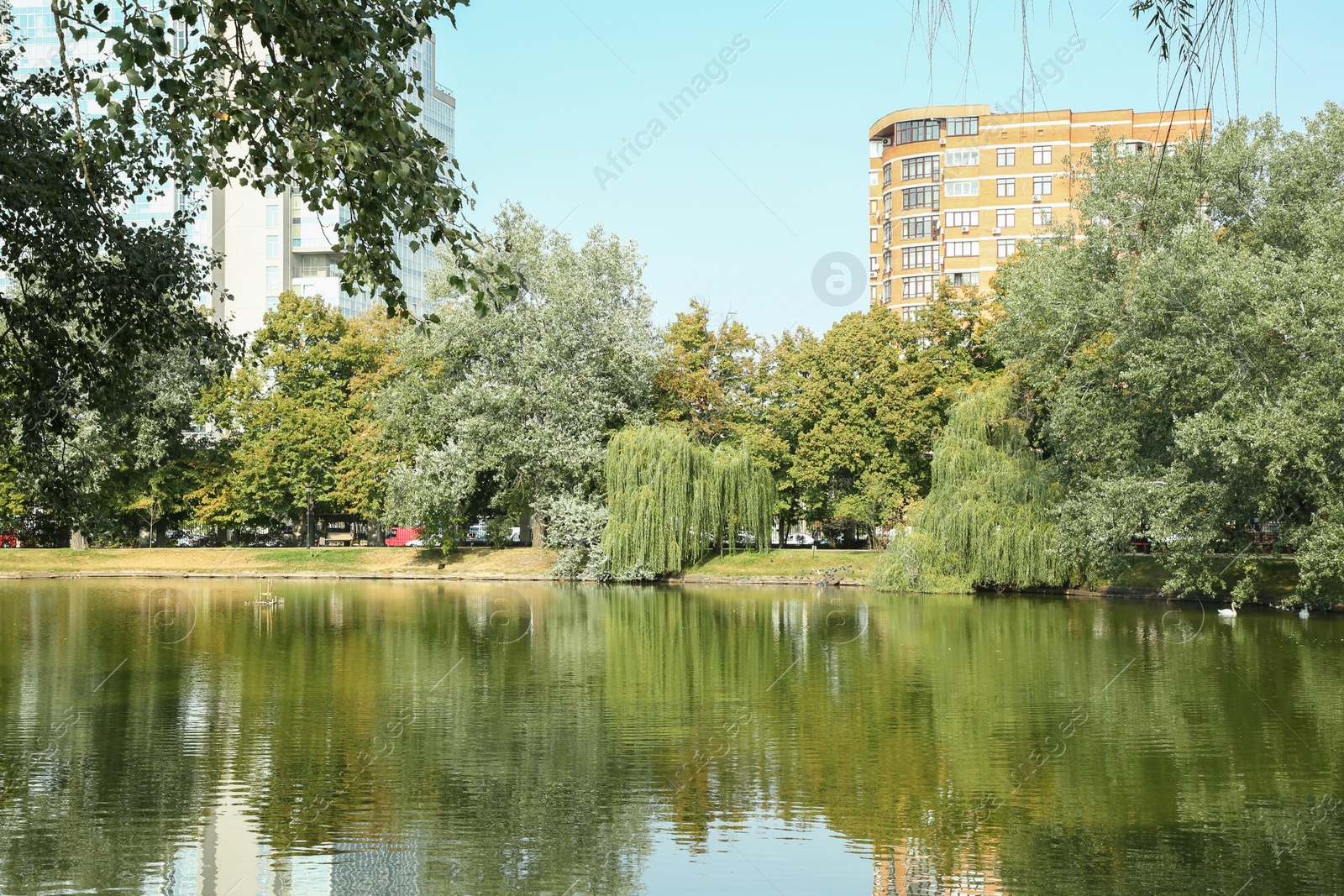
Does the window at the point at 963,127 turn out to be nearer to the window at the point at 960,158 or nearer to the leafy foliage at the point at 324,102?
the window at the point at 960,158

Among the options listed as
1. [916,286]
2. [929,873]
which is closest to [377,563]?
[929,873]

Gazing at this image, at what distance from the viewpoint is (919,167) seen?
84438 millimetres

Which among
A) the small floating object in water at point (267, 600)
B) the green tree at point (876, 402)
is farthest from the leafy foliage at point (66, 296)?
the green tree at point (876, 402)

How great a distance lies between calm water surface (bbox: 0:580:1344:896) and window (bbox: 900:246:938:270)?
6025 centimetres

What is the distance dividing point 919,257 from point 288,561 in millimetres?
50089

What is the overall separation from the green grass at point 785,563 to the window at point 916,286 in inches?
1529

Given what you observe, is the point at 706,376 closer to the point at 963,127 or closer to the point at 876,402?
the point at 876,402

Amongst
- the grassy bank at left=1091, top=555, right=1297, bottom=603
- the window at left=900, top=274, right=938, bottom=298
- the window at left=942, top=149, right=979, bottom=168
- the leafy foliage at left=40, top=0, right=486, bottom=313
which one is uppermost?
the window at left=942, top=149, right=979, bottom=168

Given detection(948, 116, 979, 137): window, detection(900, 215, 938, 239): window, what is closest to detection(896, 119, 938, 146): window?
detection(948, 116, 979, 137): window

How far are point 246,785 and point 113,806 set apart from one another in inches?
50.8

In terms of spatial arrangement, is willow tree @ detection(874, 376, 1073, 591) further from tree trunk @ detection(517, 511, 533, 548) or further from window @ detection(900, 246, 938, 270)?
window @ detection(900, 246, 938, 270)

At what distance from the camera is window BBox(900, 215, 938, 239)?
83.9 m

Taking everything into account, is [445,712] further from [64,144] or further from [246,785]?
[64,144]

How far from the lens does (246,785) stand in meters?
12.0
